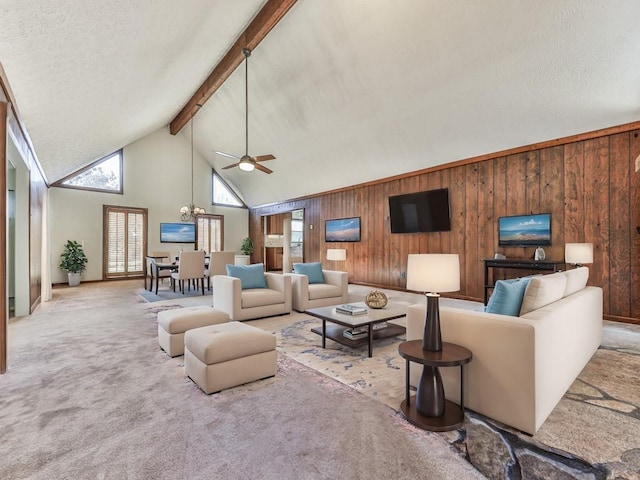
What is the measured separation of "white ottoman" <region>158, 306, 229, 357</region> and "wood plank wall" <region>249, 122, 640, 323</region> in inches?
180

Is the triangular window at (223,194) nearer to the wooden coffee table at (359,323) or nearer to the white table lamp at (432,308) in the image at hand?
the wooden coffee table at (359,323)

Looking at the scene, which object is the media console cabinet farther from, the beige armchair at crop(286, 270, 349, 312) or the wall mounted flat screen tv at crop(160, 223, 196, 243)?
the wall mounted flat screen tv at crop(160, 223, 196, 243)

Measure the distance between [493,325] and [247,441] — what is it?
60.1 inches

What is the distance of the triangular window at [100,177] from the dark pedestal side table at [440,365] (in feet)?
31.4

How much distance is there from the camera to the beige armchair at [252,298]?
13.8ft

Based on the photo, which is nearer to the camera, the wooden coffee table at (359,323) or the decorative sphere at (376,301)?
the wooden coffee table at (359,323)

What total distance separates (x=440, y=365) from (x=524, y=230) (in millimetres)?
4297

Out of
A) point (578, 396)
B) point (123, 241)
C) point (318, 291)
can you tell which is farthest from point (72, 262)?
point (578, 396)

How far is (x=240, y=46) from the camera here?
209 inches

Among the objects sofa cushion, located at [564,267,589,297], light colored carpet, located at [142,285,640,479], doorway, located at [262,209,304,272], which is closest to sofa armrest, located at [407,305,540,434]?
light colored carpet, located at [142,285,640,479]

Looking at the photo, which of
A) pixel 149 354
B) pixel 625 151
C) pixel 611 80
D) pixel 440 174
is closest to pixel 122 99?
pixel 149 354

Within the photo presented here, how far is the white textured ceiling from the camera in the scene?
3104mm

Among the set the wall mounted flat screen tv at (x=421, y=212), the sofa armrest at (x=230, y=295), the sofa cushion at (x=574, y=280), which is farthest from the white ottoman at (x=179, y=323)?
the wall mounted flat screen tv at (x=421, y=212)

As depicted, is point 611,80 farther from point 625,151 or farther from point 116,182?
point 116,182
